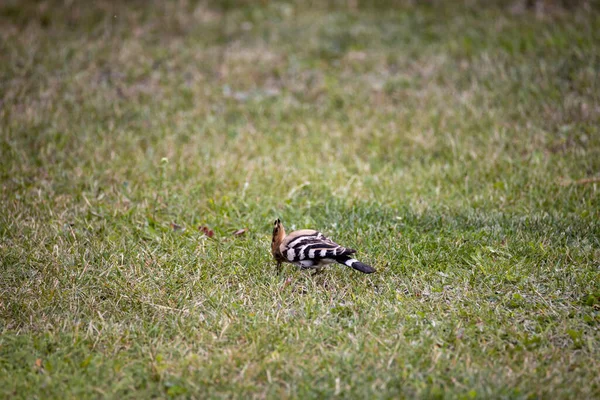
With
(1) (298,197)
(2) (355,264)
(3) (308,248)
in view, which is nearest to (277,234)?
(3) (308,248)

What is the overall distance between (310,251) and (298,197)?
202 cm

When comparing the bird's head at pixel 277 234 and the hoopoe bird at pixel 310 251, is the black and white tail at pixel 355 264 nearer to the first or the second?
the hoopoe bird at pixel 310 251

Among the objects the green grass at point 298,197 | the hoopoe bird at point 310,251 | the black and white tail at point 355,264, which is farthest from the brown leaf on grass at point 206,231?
the black and white tail at point 355,264

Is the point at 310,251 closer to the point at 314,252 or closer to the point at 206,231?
the point at 314,252

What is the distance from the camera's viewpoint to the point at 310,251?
504 centimetres

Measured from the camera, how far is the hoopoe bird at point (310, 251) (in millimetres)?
4945

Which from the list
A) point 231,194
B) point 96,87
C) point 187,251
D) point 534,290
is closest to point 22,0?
point 96,87

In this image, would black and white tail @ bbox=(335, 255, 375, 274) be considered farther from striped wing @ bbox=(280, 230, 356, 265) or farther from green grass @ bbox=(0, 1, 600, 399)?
green grass @ bbox=(0, 1, 600, 399)

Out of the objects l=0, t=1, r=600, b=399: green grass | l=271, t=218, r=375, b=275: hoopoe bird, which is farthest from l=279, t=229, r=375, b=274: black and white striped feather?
l=0, t=1, r=600, b=399: green grass

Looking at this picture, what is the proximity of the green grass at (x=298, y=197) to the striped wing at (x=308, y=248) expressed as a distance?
274 millimetres

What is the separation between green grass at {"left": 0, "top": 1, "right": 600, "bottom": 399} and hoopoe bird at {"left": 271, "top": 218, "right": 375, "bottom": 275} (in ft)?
0.69

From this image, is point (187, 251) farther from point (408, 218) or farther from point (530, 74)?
point (530, 74)

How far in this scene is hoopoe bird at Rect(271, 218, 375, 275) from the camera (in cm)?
495

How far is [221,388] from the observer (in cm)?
399
